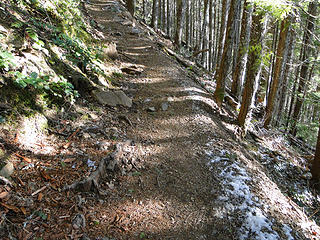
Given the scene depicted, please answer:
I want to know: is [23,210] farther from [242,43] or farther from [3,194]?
[242,43]

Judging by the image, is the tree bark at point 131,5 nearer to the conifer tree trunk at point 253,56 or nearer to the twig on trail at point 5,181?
the conifer tree trunk at point 253,56

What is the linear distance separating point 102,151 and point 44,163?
0.96 meters

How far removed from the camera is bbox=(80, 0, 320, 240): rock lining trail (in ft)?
10.1

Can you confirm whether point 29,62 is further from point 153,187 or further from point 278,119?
point 278,119

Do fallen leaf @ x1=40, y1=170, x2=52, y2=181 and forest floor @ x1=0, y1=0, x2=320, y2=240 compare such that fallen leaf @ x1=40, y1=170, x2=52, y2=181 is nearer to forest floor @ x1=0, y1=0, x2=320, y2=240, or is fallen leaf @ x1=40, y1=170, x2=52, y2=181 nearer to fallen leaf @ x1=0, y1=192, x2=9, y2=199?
forest floor @ x1=0, y1=0, x2=320, y2=240

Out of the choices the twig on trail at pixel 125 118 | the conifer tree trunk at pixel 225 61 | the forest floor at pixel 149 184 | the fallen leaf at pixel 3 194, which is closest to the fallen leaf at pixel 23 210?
the forest floor at pixel 149 184

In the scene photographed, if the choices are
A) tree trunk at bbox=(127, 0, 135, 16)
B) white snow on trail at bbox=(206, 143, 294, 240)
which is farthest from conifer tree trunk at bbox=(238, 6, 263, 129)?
tree trunk at bbox=(127, 0, 135, 16)

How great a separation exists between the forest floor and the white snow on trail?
0.06 ft

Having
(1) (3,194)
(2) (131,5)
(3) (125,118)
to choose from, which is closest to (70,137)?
(1) (3,194)

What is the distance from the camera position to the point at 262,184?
4.45 metres

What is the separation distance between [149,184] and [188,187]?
29.1 inches

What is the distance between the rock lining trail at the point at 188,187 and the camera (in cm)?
307

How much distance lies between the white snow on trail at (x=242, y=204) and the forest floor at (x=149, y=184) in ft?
0.06

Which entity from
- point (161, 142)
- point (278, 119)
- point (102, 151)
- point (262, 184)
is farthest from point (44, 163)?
point (278, 119)
